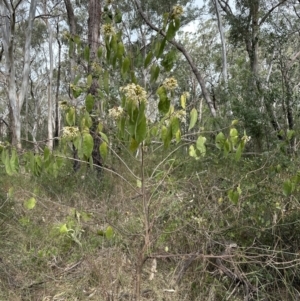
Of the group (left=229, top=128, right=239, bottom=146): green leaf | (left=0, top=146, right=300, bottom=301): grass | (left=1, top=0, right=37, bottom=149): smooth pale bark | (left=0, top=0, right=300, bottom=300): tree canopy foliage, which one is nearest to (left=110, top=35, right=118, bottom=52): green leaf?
(left=0, top=0, right=300, bottom=300): tree canopy foliage

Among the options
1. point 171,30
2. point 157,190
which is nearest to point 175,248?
point 157,190

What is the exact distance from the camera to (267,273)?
2.56 m

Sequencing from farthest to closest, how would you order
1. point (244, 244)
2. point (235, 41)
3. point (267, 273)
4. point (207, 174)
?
1. point (235, 41)
2. point (207, 174)
3. point (244, 244)
4. point (267, 273)

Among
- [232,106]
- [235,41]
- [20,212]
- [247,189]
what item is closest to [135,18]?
[235,41]

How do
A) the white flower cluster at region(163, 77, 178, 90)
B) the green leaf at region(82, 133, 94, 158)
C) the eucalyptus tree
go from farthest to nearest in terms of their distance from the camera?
the eucalyptus tree → the white flower cluster at region(163, 77, 178, 90) → the green leaf at region(82, 133, 94, 158)

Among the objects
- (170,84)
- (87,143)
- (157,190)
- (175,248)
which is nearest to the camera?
(87,143)

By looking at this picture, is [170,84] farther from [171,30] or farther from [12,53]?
[12,53]

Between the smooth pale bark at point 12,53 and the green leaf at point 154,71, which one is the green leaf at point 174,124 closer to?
the green leaf at point 154,71

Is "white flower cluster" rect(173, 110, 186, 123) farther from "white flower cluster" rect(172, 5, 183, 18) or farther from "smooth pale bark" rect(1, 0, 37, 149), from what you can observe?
"smooth pale bark" rect(1, 0, 37, 149)

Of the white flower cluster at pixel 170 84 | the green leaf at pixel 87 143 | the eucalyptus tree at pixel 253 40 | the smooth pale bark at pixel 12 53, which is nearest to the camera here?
the green leaf at pixel 87 143

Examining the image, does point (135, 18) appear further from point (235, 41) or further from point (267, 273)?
point (267, 273)

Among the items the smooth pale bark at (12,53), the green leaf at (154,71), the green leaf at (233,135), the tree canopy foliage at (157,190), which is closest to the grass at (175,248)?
the tree canopy foliage at (157,190)

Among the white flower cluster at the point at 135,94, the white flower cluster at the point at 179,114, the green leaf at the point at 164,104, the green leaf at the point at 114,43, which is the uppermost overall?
the green leaf at the point at 114,43

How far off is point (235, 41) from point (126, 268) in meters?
7.02
